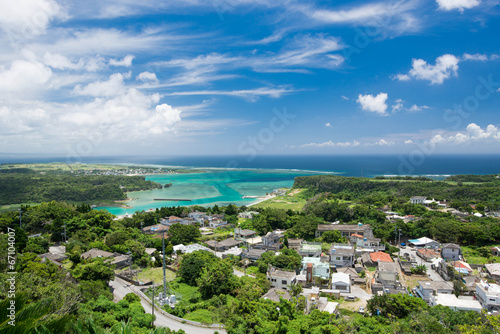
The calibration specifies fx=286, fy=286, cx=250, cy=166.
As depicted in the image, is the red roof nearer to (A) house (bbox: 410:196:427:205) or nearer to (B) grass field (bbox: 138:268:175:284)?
(B) grass field (bbox: 138:268:175:284)

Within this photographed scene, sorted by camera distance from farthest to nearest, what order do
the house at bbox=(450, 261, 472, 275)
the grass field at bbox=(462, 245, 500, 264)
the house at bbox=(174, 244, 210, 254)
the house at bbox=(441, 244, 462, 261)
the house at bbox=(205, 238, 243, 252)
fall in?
1. the house at bbox=(205, 238, 243, 252)
2. the house at bbox=(174, 244, 210, 254)
3. the house at bbox=(441, 244, 462, 261)
4. the grass field at bbox=(462, 245, 500, 264)
5. the house at bbox=(450, 261, 472, 275)

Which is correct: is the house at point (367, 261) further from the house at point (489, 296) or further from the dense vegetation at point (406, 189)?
the dense vegetation at point (406, 189)

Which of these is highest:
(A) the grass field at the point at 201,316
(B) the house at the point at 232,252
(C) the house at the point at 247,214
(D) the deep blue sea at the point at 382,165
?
(D) the deep blue sea at the point at 382,165

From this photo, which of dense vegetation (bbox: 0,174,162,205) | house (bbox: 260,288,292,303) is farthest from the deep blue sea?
dense vegetation (bbox: 0,174,162,205)

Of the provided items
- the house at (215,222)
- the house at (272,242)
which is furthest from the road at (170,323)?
the house at (215,222)

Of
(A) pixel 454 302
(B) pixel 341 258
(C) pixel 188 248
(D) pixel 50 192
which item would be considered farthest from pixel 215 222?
(D) pixel 50 192

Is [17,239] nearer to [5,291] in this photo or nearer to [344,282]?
[5,291]

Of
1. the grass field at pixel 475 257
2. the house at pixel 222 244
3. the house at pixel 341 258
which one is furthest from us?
the house at pixel 222 244
